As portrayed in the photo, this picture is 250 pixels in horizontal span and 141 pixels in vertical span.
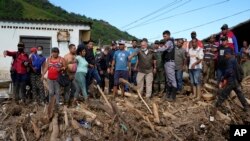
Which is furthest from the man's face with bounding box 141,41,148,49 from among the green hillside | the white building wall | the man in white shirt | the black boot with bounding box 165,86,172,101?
the green hillside

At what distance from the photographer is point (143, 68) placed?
12969 millimetres

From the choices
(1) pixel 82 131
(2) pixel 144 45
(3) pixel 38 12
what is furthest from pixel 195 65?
(3) pixel 38 12

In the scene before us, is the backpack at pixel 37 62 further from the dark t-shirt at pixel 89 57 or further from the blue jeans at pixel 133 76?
the blue jeans at pixel 133 76

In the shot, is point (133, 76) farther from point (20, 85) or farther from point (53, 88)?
point (20, 85)

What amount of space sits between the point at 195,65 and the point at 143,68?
5.39 feet

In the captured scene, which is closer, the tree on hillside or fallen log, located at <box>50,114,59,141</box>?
fallen log, located at <box>50,114,59,141</box>

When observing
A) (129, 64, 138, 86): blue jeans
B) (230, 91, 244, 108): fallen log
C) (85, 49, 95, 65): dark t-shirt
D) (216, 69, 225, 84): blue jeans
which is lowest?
(230, 91, 244, 108): fallen log

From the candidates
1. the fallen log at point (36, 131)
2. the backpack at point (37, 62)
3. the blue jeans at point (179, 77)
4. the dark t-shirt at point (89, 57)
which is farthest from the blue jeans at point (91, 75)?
the fallen log at point (36, 131)

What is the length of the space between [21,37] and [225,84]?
10.6 m

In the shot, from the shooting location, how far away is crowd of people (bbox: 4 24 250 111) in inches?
464

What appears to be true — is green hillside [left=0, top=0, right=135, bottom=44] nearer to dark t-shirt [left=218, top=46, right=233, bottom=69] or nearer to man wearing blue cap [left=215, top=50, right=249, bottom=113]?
dark t-shirt [left=218, top=46, right=233, bottom=69]

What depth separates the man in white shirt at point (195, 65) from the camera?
12.7 m

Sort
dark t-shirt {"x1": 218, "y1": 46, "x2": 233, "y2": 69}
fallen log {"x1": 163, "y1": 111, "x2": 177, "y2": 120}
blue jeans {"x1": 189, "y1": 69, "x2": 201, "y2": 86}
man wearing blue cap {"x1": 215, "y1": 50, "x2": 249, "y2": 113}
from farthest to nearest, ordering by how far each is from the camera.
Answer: blue jeans {"x1": 189, "y1": 69, "x2": 201, "y2": 86}
dark t-shirt {"x1": 218, "y1": 46, "x2": 233, "y2": 69}
fallen log {"x1": 163, "y1": 111, "x2": 177, "y2": 120}
man wearing blue cap {"x1": 215, "y1": 50, "x2": 249, "y2": 113}

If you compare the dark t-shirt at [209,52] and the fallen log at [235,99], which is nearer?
the fallen log at [235,99]
